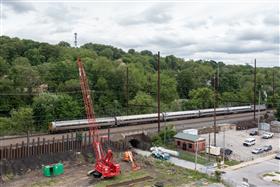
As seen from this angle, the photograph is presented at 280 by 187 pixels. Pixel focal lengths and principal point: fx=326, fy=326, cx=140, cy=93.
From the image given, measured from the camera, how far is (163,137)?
44.1 m

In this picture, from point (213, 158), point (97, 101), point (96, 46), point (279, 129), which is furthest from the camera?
point (96, 46)

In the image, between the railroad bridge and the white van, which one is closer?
the railroad bridge

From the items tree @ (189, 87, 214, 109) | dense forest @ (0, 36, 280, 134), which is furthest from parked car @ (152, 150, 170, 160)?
tree @ (189, 87, 214, 109)

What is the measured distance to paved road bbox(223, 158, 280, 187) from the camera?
31312 millimetres

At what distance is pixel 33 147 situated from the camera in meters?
34.2

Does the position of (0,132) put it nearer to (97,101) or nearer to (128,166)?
(128,166)

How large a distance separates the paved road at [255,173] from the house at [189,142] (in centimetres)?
730

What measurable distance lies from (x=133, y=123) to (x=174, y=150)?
10.2 m

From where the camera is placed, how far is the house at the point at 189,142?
41.9 metres

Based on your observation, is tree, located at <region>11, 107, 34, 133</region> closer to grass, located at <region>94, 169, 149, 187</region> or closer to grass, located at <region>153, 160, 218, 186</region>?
grass, located at <region>94, 169, 149, 187</region>

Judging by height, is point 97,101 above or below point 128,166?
above

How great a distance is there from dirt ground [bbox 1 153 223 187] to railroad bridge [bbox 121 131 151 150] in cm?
701

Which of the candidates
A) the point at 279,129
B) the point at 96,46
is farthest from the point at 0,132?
the point at 96,46

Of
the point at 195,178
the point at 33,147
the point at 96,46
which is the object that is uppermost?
the point at 96,46
